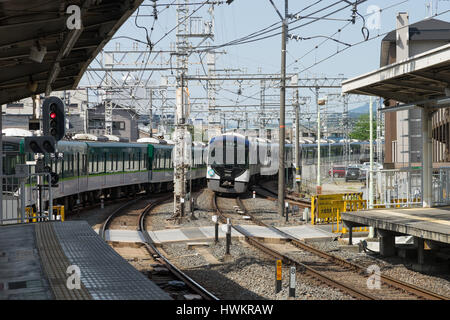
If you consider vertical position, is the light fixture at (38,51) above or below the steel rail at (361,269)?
above

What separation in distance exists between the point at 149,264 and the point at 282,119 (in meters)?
10.0

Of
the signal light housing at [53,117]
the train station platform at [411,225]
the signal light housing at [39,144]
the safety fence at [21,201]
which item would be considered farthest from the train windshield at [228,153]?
the signal light housing at [39,144]

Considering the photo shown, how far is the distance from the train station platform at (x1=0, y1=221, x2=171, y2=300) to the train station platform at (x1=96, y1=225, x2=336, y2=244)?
6483 mm

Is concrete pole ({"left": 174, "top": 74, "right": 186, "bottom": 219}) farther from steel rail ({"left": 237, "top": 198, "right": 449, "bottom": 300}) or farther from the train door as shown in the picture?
the train door

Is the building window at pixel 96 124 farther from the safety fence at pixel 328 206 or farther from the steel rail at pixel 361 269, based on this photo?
the steel rail at pixel 361 269

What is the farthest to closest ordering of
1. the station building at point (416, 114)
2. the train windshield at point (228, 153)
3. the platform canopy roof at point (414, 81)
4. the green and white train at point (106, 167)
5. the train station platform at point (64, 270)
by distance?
the train windshield at point (228, 153), the station building at point (416, 114), the green and white train at point (106, 167), the platform canopy roof at point (414, 81), the train station platform at point (64, 270)

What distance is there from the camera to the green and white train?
1888 centimetres

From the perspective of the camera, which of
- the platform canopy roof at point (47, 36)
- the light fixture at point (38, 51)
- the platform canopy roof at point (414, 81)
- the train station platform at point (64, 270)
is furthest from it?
the platform canopy roof at point (414, 81)

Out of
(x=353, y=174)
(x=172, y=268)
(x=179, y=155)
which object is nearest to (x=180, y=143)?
(x=179, y=155)

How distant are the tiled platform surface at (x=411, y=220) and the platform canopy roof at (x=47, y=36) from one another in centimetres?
627

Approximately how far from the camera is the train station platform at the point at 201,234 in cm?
1516

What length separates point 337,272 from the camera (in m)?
11.4
